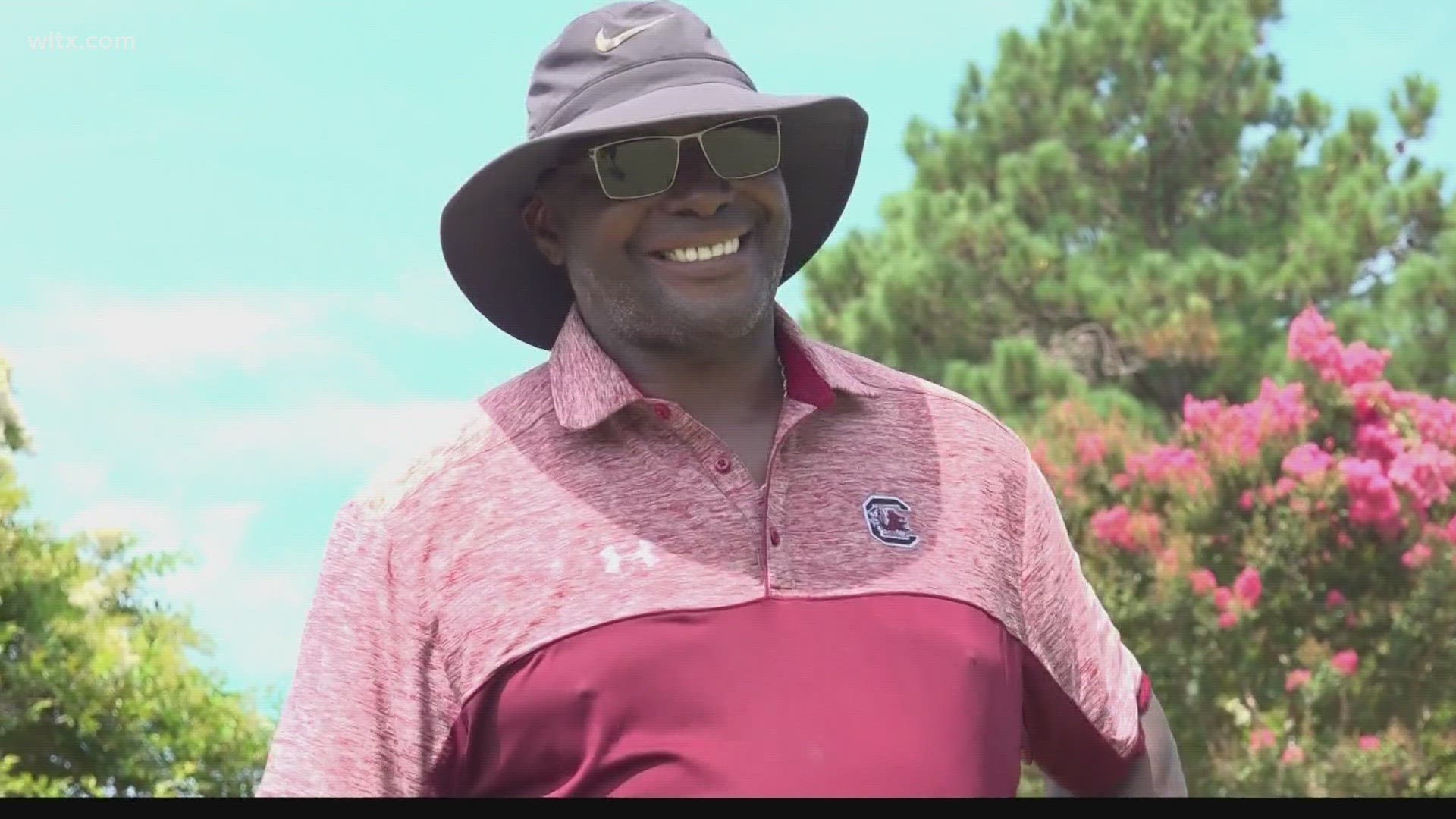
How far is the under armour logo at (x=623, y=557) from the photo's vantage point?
2363 millimetres

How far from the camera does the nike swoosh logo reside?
2.63 metres

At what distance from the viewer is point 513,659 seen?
2.32 m

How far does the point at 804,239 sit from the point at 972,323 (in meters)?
12.0

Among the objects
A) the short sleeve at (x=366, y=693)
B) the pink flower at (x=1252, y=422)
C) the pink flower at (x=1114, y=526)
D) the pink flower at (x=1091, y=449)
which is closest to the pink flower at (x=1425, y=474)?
the pink flower at (x=1252, y=422)

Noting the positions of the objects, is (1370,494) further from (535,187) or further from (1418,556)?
(535,187)

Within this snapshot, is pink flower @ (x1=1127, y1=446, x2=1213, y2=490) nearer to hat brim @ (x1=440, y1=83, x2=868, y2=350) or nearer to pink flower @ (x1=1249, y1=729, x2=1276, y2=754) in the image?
pink flower @ (x1=1249, y1=729, x2=1276, y2=754)

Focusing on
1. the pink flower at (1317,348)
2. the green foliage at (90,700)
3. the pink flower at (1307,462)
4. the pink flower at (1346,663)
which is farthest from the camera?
the pink flower at (1317,348)

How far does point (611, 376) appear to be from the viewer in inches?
98.8

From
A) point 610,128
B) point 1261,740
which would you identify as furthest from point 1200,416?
point 610,128

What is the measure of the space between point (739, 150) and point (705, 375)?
301 millimetres

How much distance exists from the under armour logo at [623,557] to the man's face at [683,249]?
0.28 metres

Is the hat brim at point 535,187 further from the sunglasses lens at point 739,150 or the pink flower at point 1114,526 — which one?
the pink flower at point 1114,526

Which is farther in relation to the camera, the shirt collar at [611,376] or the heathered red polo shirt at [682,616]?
the shirt collar at [611,376]
